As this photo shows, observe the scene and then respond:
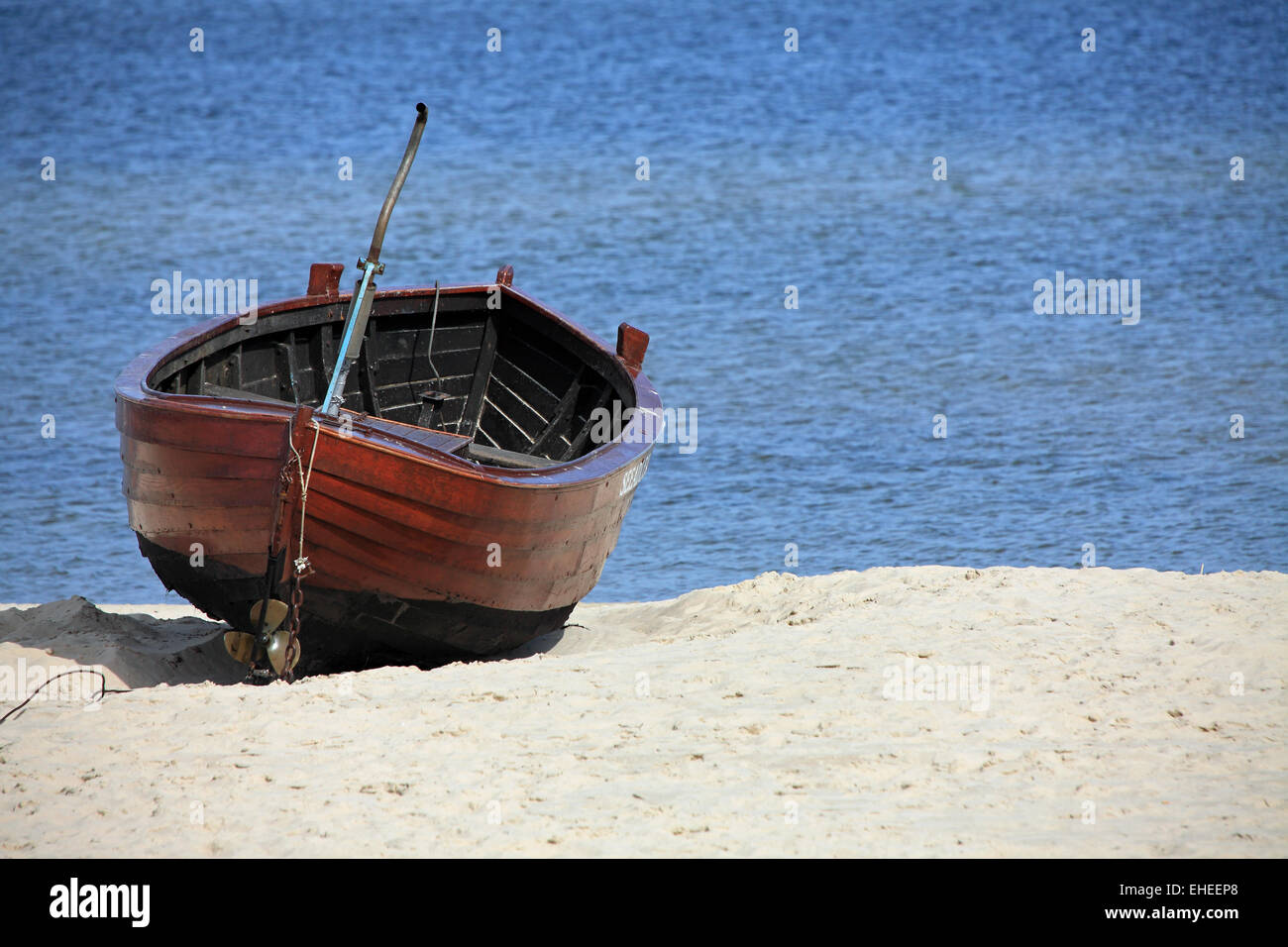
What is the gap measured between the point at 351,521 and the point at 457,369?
3285 mm

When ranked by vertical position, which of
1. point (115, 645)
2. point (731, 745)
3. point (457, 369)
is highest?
point (457, 369)

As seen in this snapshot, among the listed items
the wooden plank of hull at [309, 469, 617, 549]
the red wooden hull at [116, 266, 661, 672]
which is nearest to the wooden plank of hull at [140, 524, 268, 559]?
the red wooden hull at [116, 266, 661, 672]

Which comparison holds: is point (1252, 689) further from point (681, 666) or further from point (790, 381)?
point (790, 381)

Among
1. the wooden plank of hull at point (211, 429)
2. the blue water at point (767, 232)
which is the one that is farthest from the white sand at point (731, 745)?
the blue water at point (767, 232)

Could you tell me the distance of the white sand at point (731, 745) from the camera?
4.88 meters

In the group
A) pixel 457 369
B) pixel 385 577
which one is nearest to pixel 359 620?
pixel 385 577

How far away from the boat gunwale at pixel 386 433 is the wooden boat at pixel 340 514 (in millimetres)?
13

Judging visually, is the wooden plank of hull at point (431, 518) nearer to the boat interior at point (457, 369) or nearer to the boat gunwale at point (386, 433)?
the boat gunwale at point (386, 433)

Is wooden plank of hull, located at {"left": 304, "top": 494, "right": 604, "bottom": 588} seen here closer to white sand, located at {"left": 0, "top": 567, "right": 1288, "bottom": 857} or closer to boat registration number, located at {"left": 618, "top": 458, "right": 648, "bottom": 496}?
white sand, located at {"left": 0, "top": 567, "right": 1288, "bottom": 857}

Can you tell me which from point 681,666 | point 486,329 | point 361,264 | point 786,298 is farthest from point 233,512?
point 786,298

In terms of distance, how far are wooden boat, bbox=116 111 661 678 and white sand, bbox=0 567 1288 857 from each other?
34cm

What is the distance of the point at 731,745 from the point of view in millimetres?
5633

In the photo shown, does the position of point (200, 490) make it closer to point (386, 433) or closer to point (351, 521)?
point (351, 521)

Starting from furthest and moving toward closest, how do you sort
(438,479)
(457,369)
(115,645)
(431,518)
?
1. (457,369)
2. (115,645)
3. (431,518)
4. (438,479)
